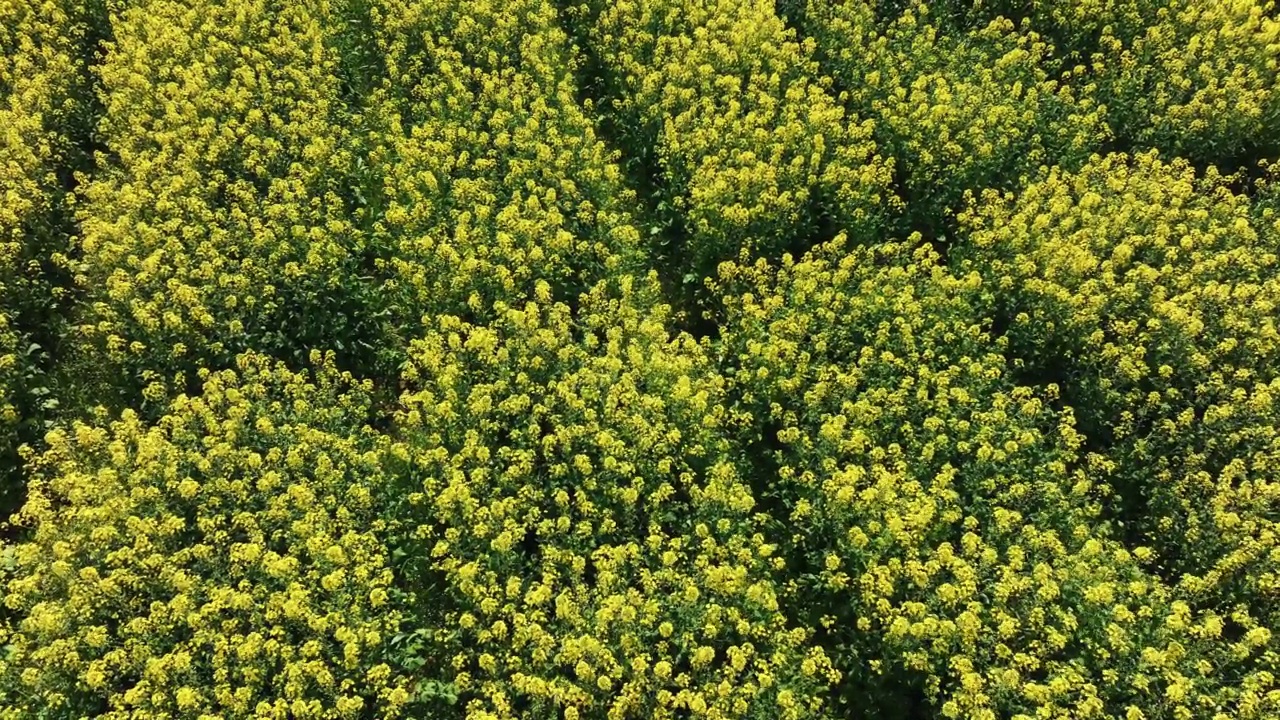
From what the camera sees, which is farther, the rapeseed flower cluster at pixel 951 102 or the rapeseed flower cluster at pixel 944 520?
the rapeseed flower cluster at pixel 951 102

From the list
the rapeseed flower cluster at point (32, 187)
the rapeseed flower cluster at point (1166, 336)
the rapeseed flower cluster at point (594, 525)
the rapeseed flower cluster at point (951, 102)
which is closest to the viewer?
the rapeseed flower cluster at point (594, 525)

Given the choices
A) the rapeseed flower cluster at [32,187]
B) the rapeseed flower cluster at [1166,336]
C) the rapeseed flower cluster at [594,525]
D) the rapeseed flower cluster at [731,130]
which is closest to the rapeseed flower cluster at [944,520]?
the rapeseed flower cluster at [1166,336]

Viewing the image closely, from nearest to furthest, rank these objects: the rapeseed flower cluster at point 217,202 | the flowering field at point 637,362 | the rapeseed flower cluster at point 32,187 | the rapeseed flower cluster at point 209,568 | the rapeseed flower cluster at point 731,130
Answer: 1. the rapeseed flower cluster at point 209,568
2. the flowering field at point 637,362
3. the rapeseed flower cluster at point 32,187
4. the rapeseed flower cluster at point 217,202
5. the rapeseed flower cluster at point 731,130

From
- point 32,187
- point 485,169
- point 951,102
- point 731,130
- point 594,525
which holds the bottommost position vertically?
point 594,525

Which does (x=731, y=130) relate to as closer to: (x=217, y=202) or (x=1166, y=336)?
(x=1166, y=336)

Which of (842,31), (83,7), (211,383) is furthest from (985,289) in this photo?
(83,7)

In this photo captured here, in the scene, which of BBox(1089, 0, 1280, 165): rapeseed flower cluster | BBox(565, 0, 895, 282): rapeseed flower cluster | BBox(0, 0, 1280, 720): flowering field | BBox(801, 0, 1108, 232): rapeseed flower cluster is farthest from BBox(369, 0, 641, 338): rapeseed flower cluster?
BBox(1089, 0, 1280, 165): rapeseed flower cluster

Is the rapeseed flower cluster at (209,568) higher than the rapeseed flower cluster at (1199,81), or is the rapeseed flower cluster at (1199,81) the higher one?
the rapeseed flower cluster at (1199,81)

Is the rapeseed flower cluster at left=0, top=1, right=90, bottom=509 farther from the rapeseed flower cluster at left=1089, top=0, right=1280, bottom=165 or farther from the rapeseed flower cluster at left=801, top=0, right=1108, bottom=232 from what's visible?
the rapeseed flower cluster at left=1089, top=0, right=1280, bottom=165

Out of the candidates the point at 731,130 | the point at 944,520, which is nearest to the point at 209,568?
the point at 944,520

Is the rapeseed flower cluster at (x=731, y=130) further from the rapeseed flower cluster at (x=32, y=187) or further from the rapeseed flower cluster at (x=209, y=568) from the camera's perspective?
the rapeseed flower cluster at (x=32, y=187)
